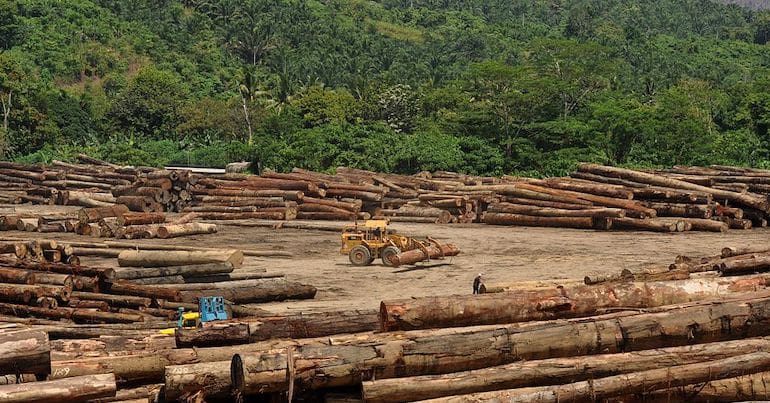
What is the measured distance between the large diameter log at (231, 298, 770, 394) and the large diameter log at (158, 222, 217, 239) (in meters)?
23.4

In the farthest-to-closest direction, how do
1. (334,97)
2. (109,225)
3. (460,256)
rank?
(334,97) → (109,225) → (460,256)

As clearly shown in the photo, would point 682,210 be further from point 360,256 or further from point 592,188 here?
point 360,256

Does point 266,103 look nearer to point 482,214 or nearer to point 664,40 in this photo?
point 482,214

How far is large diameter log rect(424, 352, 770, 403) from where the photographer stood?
295 inches

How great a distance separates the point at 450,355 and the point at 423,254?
15939mm

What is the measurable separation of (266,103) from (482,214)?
4758 centimetres

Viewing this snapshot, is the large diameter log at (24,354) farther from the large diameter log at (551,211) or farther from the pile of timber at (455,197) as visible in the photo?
the large diameter log at (551,211)

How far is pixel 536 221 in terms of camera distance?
3269 centimetres

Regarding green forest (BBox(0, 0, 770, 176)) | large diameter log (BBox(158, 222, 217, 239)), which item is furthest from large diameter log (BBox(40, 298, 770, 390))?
green forest (BBox(0, 0, 770, 176))

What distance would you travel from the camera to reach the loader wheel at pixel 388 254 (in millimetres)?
23281

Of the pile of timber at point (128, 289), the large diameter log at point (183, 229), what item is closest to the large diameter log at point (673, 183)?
the large diameter log at point (183, 229)

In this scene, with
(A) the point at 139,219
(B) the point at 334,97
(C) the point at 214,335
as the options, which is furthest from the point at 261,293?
(B) the point at 334,97

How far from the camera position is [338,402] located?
7.52 m

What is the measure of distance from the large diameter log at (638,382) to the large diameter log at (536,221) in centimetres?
2342
